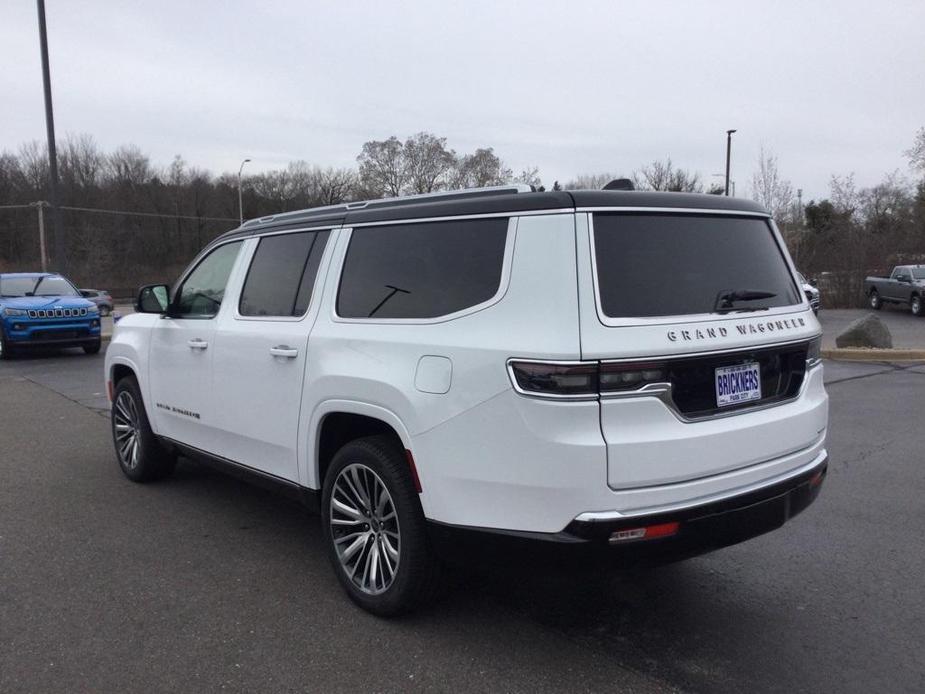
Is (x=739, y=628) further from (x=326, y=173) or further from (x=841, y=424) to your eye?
(x=326, y=173)

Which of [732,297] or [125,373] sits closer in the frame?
[732,297]

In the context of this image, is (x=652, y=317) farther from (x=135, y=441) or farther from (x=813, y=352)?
(x=135, y=441)

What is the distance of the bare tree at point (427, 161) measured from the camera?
49312 millimetres

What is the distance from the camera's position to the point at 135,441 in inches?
233

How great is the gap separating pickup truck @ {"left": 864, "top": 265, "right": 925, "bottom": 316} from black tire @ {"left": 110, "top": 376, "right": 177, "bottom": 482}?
25.0m

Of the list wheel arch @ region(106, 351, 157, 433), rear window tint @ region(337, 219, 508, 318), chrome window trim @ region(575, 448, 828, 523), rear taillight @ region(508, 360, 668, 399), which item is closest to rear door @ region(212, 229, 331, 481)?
rear window tint @ region(337, 219, 508, 318)

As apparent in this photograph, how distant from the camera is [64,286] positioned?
634 inches

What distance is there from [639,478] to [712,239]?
3.88 feet

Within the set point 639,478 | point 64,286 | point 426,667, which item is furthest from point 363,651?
point 64,286

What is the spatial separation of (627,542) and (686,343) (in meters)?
0.79

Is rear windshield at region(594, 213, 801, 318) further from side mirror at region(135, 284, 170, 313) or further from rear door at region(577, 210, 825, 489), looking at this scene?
side mirror at region(135, 284, 170, 313)

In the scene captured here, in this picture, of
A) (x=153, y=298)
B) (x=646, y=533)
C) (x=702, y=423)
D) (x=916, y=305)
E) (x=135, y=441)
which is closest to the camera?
(x=646, y=533)

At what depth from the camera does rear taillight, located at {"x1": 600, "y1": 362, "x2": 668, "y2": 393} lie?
9.09ft

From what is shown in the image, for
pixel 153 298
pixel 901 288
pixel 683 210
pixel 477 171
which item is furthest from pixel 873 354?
pixel 477 171
